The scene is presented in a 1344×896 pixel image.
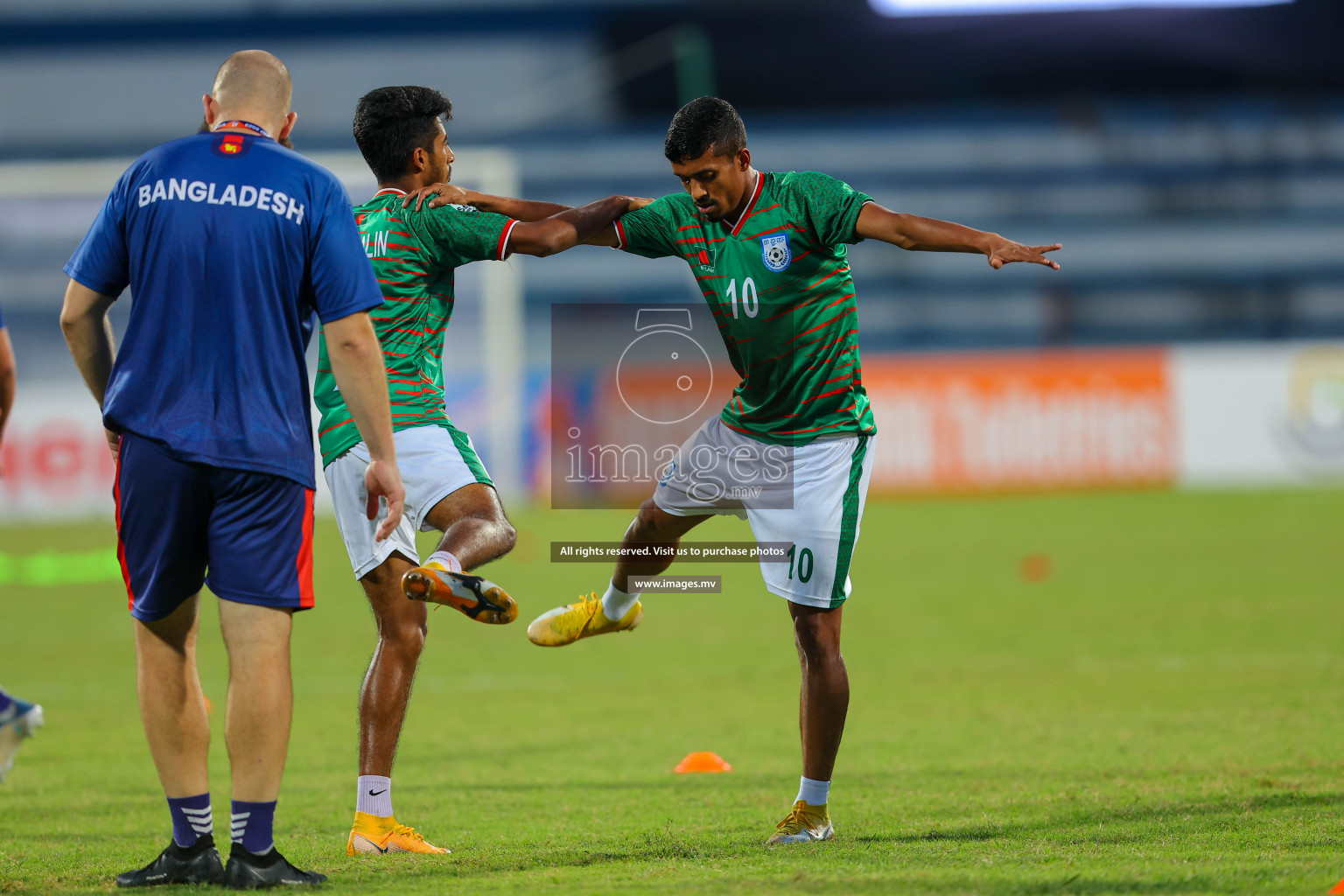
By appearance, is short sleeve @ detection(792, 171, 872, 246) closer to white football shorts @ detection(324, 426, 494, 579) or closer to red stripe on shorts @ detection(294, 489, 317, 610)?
white football shorts @ detection(324, 426, 494, 579)

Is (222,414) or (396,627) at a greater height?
(222,414)

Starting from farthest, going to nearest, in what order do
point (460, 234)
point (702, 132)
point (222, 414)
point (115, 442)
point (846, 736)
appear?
1. point (846, 736)
2. point (702, 132)
3. point (460, 234)
4. point (115, 442)
5. point (222, 414)

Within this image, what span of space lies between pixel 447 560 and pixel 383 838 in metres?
0.97

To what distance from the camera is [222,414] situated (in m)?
3.76

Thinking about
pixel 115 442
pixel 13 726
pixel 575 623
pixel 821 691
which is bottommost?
pixel 13 726

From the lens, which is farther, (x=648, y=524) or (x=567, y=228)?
(x=648, y=524)

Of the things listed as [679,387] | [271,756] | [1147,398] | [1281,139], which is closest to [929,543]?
[679,387]

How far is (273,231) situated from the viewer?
12.4ft

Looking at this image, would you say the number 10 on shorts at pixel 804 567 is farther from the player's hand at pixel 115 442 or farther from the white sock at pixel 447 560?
the player's hand at pixel 115 442

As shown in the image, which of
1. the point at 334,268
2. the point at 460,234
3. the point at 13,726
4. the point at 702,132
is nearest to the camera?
the point at 334,268

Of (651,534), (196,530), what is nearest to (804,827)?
(651,534)

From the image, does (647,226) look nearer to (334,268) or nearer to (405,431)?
(405,431)

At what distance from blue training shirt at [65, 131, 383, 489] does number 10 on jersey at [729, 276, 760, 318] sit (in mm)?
1533

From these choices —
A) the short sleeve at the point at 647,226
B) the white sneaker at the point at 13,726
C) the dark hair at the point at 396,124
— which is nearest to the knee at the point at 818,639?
the short sleeve at the point at 647,226
